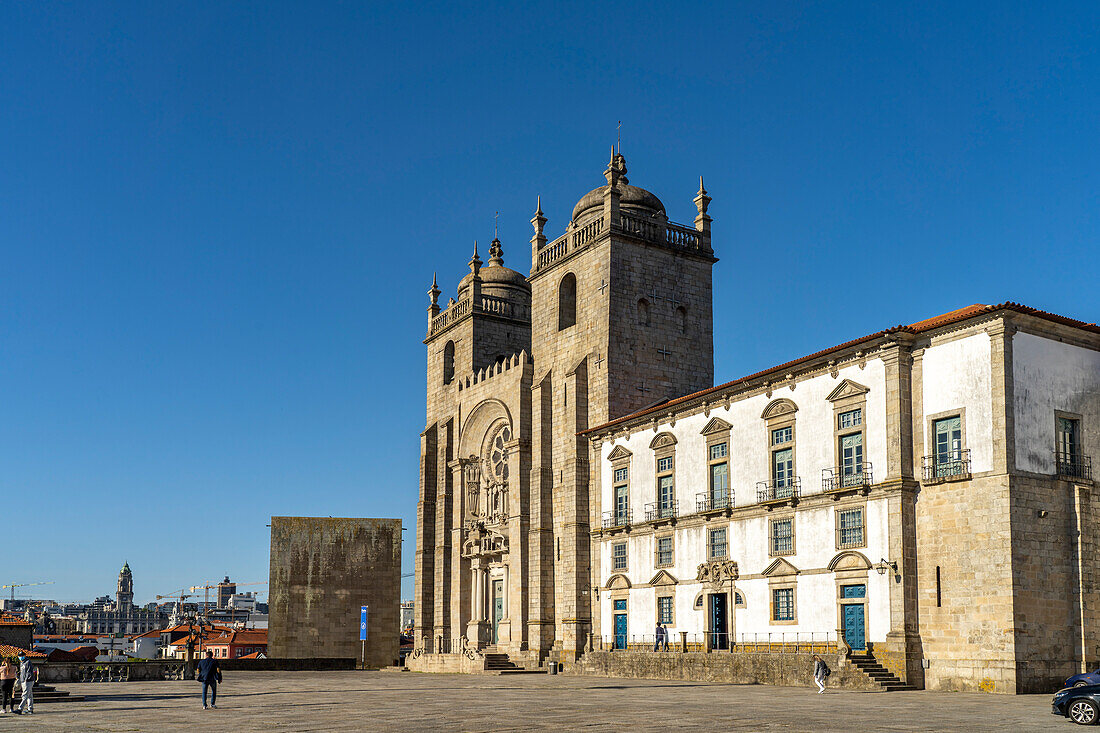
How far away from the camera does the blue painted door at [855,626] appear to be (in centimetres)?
3288

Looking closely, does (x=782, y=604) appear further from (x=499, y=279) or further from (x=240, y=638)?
(x=240, y=638)

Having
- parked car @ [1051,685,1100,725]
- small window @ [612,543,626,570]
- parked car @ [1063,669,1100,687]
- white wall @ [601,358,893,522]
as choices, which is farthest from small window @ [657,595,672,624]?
parked car @ [1051,685,1100,725]

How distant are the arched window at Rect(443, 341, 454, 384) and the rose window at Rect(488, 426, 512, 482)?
25.2 feet

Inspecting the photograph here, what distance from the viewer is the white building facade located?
96.9 ft

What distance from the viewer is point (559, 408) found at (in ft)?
162

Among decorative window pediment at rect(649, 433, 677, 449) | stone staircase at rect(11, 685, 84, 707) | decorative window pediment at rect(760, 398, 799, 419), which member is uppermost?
decorative window pediment at rect(760, 398, 799, 419)

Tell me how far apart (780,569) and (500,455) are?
69.9 ft

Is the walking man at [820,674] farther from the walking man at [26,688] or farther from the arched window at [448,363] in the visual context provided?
the arched window at [448,363]

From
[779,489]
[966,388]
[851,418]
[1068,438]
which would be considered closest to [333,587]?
[779,489]

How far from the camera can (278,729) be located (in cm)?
1955

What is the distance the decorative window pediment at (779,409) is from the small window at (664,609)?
27.5 feet

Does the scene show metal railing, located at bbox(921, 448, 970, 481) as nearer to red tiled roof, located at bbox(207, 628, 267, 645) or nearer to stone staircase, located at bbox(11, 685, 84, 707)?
stone staircase, located at bbox(11, 685, 84, 707)

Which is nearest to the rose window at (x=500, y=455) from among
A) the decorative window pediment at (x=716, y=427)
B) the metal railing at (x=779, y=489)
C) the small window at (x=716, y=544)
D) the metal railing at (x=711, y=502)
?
the metal railing at (x=711, y=502)

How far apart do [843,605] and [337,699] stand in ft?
49.6
